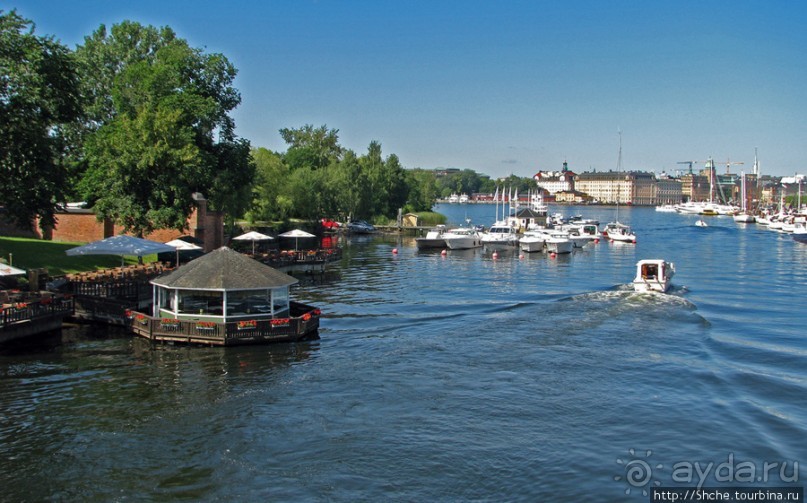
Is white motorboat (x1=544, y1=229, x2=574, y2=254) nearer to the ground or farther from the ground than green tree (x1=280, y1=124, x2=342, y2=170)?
nearer to the ground

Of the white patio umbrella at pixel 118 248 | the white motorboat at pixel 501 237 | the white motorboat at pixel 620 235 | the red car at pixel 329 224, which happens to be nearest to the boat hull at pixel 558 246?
the white motorboat at pixel 501 237

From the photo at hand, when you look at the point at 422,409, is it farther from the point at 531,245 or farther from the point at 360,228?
the point at 360,228

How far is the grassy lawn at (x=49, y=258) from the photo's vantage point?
4197cm

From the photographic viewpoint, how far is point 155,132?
170 ft

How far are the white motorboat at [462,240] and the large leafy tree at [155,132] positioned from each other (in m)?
28.5

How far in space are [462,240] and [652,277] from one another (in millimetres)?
40240

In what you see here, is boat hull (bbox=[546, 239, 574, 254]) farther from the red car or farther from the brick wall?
the red car

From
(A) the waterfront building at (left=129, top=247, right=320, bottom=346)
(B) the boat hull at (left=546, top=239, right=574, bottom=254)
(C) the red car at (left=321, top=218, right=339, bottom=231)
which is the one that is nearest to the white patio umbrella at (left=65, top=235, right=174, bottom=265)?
(A) the waterfront building at (left=129, top=247, right=320, bottom=346)

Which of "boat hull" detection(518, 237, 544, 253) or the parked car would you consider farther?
the parked car

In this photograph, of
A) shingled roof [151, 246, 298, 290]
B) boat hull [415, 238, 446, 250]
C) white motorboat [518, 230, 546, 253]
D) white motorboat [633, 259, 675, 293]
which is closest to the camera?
shingled roof [151, 246, 298, 290]

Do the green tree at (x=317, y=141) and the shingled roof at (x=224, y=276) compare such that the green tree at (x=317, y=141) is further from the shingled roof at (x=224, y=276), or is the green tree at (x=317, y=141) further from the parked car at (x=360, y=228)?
the shingled roof at (x=224, y=276)

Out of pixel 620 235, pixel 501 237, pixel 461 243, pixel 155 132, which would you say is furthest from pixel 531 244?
pixel 155 132

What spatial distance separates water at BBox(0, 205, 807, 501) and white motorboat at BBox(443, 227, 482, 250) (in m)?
45.0

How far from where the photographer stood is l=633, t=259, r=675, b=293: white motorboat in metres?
48.5
